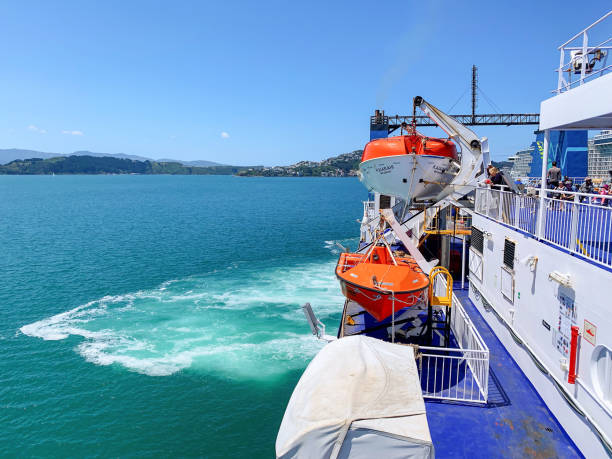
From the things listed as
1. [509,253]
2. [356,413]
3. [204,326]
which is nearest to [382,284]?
[509,253]

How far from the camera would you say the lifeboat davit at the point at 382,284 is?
1126cm

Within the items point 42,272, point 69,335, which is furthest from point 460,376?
point 42,272

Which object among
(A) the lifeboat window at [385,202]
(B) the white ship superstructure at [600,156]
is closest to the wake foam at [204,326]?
(A) the lifeboat window at [385,202]

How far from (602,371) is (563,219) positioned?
312 centimetres

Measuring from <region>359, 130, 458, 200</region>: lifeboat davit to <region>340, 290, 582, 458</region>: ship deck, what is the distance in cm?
873

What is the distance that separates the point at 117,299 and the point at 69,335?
4.97 meters

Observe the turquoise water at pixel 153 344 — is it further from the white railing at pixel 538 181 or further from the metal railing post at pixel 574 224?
the white railing at pixel 538 181

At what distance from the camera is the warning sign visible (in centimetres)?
666

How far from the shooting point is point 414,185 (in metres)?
16.6

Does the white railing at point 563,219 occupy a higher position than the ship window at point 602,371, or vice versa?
the white railing at point 563,219

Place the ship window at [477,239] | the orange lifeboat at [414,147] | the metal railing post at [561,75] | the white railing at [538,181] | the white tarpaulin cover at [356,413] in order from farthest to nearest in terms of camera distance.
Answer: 1. the white railing at [538,181]
2. the orange lifeboat at [414,147]
3. the ship window at [477,239]
4. the metal railing post at [561,75]
5. the white tarpaulin cover at [356,413]

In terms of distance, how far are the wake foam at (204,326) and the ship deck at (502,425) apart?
8400 millimetres

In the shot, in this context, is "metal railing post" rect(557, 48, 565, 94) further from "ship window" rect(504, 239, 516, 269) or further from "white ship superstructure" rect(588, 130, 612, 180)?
"white ship superstructure" rect(588, 130, 612, 180)

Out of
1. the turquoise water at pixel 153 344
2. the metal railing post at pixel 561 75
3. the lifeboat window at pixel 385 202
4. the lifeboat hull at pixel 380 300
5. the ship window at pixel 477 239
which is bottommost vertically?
the turquoise water at pixel 153 344
